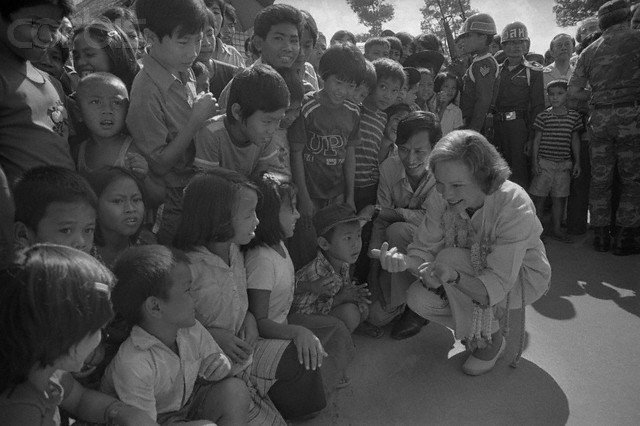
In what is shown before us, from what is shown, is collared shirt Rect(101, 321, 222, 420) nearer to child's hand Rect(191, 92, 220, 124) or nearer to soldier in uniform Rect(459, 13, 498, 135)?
child's hand Rect(191, 92, 220, 124)

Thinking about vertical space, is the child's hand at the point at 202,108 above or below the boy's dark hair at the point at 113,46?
below

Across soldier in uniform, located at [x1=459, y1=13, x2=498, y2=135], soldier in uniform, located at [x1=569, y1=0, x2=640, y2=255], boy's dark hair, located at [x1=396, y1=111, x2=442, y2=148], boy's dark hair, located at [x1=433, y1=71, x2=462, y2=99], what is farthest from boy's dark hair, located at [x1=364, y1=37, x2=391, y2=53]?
boy's dark hair, located at [x1=396, y1=111, x2=442, y2=148]

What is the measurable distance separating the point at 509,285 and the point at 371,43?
3.37 m

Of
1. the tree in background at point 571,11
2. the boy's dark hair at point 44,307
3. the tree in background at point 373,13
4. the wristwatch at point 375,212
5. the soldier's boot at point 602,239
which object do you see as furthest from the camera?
the tree in background at point 373,13

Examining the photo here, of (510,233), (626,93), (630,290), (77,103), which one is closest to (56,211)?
(77,103)

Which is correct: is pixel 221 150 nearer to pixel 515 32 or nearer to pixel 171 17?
pixel 171 17

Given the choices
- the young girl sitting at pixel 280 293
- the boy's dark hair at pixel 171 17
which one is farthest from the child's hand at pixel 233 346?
the boy's dark hair at pixel 171 17

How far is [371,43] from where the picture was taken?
5.02 m

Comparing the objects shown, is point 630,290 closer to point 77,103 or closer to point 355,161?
point 355,161

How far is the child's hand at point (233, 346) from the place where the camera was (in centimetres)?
193

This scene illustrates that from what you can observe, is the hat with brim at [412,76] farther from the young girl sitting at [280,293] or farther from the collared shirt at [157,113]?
the collared shirt at [157,113]

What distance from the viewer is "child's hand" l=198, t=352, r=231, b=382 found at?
179cm

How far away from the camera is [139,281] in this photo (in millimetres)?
1627

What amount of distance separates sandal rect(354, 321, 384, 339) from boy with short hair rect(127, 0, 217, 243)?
1.37 m
